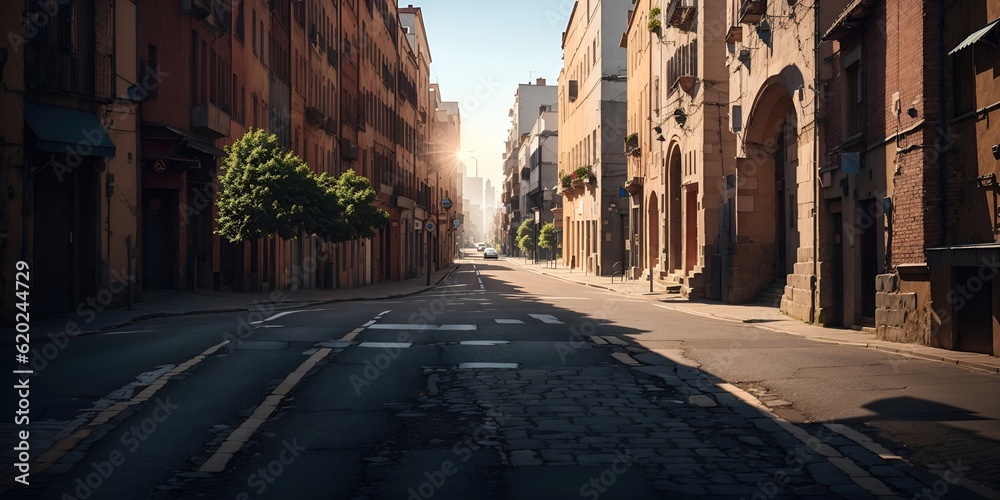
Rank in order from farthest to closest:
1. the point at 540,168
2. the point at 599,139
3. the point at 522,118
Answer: the point at 522,118 → the point at 540,168 → the point at 599,139

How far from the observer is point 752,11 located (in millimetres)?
26328

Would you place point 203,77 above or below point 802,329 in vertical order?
above

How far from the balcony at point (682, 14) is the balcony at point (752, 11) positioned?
8183 mm

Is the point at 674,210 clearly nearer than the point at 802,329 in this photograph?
No

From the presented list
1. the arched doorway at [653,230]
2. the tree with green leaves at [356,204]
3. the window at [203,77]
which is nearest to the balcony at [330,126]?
the tree with green leaves at [356,204]

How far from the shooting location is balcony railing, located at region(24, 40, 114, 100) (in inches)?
765

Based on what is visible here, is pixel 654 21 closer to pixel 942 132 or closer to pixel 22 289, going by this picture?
pixel 942 132

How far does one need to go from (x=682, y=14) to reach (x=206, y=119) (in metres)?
18.3

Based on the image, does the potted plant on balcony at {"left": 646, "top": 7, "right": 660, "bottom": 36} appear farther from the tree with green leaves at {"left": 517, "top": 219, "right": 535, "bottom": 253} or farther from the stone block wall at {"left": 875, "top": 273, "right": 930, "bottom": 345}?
the tree with green leaves at {"left": 517, "top": 219, "right": 535, "bottom": 253}

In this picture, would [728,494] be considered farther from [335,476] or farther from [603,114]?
[603,114]

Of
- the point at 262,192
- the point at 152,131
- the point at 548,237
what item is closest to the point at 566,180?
the point at 548,237

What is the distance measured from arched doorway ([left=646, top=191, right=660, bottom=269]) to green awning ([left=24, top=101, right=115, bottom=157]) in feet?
95.5

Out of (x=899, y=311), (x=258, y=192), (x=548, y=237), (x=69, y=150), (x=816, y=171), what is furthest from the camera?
(x=548, y=237)

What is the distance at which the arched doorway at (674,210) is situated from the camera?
3969 centimetres
